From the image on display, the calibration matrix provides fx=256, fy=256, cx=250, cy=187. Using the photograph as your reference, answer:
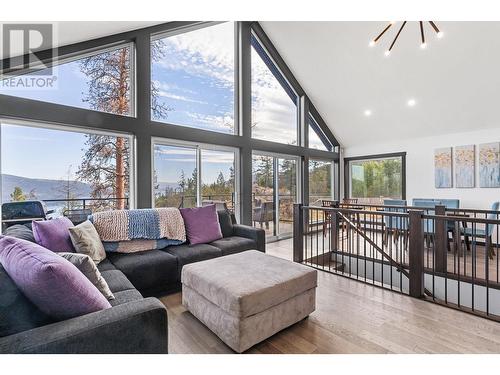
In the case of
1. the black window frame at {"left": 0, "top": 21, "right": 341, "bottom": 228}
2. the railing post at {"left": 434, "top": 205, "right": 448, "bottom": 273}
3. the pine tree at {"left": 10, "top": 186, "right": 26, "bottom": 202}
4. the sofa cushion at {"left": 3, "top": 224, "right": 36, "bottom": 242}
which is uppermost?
the black window frame at {"left": 0, "top": 21, "right": 341, "bottom": 228}

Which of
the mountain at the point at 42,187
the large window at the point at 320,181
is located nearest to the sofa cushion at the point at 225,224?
the mountain at the point at 42,187

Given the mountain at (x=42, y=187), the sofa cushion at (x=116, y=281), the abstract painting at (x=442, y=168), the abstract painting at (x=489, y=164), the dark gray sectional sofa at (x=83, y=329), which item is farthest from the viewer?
the abstract painting at (x=442, y=168)

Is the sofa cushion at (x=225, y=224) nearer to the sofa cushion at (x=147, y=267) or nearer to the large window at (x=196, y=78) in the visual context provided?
the sofa cushion at (x=147, y=267)

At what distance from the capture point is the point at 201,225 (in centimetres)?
338

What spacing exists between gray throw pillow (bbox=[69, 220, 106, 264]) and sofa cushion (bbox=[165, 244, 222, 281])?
0.69 metres

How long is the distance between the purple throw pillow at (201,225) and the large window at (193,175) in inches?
34.9

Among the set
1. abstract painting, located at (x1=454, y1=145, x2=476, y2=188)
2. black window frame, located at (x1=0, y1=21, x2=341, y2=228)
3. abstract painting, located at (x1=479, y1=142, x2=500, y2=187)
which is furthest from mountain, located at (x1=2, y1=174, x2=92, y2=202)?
abstract painting, located at (x1=479, y1=142, x2=500, y2=187)

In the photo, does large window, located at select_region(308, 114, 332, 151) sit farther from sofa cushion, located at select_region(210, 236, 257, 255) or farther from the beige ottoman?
the beige ottoman

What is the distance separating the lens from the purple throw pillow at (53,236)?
86.4 inches

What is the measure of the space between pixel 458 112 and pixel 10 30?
22.7 ft

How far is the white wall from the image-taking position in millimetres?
5098

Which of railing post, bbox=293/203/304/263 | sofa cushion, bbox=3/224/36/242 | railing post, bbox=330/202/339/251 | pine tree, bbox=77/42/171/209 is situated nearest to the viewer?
sofa cushion, bbox=3/224/36/242

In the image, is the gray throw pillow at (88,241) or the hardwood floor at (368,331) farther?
the gray throw pillow at (88,241)
